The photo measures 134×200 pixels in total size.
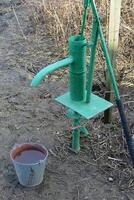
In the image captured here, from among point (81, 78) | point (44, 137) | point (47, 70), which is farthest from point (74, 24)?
point (47, 70)

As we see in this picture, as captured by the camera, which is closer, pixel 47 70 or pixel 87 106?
pixel 47 70

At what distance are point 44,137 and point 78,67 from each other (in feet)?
2.35

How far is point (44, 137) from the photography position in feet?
9.40

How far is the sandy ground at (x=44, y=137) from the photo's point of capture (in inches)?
95.8

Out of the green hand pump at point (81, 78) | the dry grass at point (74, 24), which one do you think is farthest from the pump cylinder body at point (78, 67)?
the dry grass at point (74, 24)

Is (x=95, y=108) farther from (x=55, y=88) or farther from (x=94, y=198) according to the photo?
(x=55, y=88)

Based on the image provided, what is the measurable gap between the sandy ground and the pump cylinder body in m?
0.47

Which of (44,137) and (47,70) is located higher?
(47,70)

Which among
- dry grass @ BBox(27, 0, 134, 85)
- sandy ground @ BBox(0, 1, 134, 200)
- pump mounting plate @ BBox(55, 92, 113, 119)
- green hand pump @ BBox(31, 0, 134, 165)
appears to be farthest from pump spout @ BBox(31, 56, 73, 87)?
dry grass @ BBox(27, 0, 134, 85)

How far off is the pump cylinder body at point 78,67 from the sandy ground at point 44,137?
1.54ft

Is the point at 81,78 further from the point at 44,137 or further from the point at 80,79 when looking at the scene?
the point at 44,137

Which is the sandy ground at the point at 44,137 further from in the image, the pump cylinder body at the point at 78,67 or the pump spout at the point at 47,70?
the pump spout at the point at 47,70

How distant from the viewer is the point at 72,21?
421cm

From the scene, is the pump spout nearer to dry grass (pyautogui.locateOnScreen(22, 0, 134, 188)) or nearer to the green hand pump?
the green hand pump
